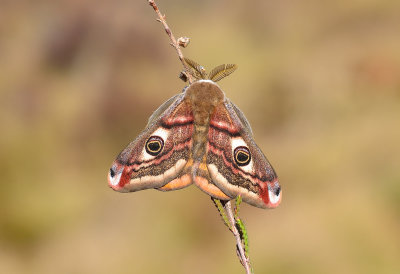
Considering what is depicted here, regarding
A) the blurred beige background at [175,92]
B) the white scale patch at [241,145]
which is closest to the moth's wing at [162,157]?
the white scale patch at [241,145]

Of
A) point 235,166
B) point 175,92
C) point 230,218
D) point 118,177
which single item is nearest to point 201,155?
point 235,166

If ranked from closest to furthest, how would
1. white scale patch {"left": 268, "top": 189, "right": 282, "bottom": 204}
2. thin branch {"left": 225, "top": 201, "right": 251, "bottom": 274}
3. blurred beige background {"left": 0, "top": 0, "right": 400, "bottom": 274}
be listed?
1. thin branch {"left": 225, "top": 201, "right": 251, "bottom": 274}
2. white scale patch {"left": 268, "top": 189, "right": 282, "bottom": 204}
3. blurred beige background {"left": 0, "top": 0, "right": 400, "bottom": 274}

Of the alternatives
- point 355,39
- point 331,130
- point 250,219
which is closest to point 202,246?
point 250,219

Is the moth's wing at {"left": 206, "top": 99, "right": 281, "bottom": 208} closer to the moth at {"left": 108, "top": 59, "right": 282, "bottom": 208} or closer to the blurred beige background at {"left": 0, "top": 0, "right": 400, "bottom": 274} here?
the moth at {"left": 108, "top": 59, "right": 282, "bottom": 208}

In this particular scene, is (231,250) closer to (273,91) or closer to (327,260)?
(327,260)

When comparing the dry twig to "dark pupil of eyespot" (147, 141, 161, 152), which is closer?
the dry twig

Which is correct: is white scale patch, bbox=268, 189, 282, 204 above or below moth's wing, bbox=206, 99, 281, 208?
below

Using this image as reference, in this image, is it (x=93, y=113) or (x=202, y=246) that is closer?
(x=202, y=246)

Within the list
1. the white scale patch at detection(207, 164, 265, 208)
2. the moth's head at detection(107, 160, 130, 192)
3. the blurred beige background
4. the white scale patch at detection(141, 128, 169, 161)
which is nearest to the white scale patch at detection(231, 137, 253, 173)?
the white scale patch at detection(207, 164, 265, 208)

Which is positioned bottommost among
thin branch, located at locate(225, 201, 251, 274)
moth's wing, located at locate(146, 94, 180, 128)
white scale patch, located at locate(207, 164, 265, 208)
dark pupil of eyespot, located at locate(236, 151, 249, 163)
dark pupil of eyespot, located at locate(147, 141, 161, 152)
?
thin branch, located at locate(225, 201, 251, 274)
